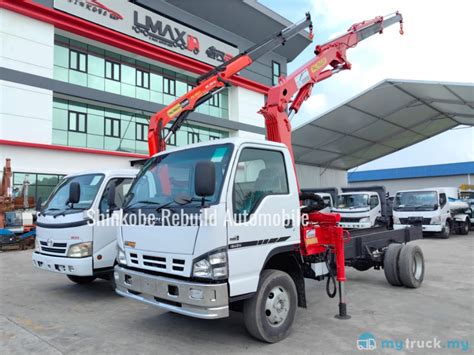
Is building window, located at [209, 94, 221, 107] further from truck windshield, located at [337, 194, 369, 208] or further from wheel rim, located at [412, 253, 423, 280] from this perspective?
wheel rim, located at [412, 253, 423, 280]

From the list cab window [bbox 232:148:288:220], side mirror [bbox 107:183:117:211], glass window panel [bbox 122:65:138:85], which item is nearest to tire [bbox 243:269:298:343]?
cab window [bbox 232:148:288:220]

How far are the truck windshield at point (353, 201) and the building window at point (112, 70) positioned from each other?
1351 centimetres

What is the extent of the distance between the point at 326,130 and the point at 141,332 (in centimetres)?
1940

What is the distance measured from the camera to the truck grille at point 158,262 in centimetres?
395

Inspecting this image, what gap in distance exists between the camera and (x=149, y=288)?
4.11 meters

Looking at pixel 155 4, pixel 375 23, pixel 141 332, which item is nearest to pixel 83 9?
pixel 155 4

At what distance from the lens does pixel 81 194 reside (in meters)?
6.49

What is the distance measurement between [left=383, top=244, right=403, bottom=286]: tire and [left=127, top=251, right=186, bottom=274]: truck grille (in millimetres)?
4425

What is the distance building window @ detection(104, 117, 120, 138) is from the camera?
2012 cm

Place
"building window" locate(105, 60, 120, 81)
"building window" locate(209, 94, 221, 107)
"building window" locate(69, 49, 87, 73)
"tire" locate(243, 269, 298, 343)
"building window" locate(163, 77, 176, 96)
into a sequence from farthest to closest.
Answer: "building window" locate(209, 94, 221, 107) < "building window" locate(163, 77, 176, 96) < "building window" locate(105, 60, 120, 81) < "building window" locate(69, 49, 87, 73) < "tire" locate(243, 269, 298, 343)

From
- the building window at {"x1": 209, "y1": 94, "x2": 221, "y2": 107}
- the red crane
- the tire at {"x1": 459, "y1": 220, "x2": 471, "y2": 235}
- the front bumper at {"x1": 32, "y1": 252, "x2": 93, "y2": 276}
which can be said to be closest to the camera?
the front bumper at {"x1": 32, "y1": 252, "x2": 93, "y2": 276}

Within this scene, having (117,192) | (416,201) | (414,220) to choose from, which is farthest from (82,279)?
(416,201)

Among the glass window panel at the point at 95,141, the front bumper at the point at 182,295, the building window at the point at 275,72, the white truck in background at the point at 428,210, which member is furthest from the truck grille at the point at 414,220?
the building window at the point at 275,72

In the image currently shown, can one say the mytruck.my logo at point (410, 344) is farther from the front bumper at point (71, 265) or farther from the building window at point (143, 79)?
the building window at point (143, 79)
